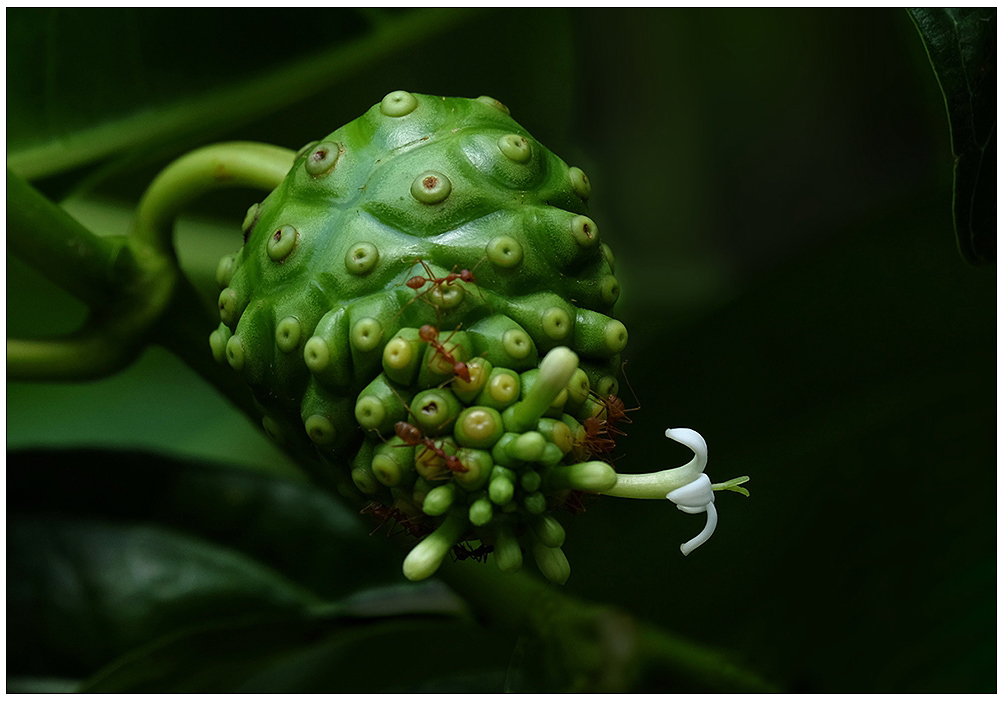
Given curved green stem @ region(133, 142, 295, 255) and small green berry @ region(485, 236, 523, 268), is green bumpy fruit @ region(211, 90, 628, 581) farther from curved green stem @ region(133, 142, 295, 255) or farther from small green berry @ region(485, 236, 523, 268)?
curved green stem @ region(133, 142, 295, 255)

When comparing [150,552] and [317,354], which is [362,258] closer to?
[317,354]

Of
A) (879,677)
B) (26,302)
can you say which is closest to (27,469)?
(26,302)

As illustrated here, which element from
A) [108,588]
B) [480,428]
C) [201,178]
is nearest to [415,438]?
[480,428]

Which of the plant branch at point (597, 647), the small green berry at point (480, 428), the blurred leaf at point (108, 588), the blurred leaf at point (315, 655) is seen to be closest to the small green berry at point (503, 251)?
the small green berry at point (480, 428)

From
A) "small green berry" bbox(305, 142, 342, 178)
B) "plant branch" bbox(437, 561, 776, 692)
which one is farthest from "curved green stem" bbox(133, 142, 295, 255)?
"plant branch" bbox(437, 561, 776, 692)

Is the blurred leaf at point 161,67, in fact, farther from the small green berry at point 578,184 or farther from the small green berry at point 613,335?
the small green berry at point 613,335

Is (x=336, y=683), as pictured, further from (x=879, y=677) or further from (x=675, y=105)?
(x=675, y=105)
